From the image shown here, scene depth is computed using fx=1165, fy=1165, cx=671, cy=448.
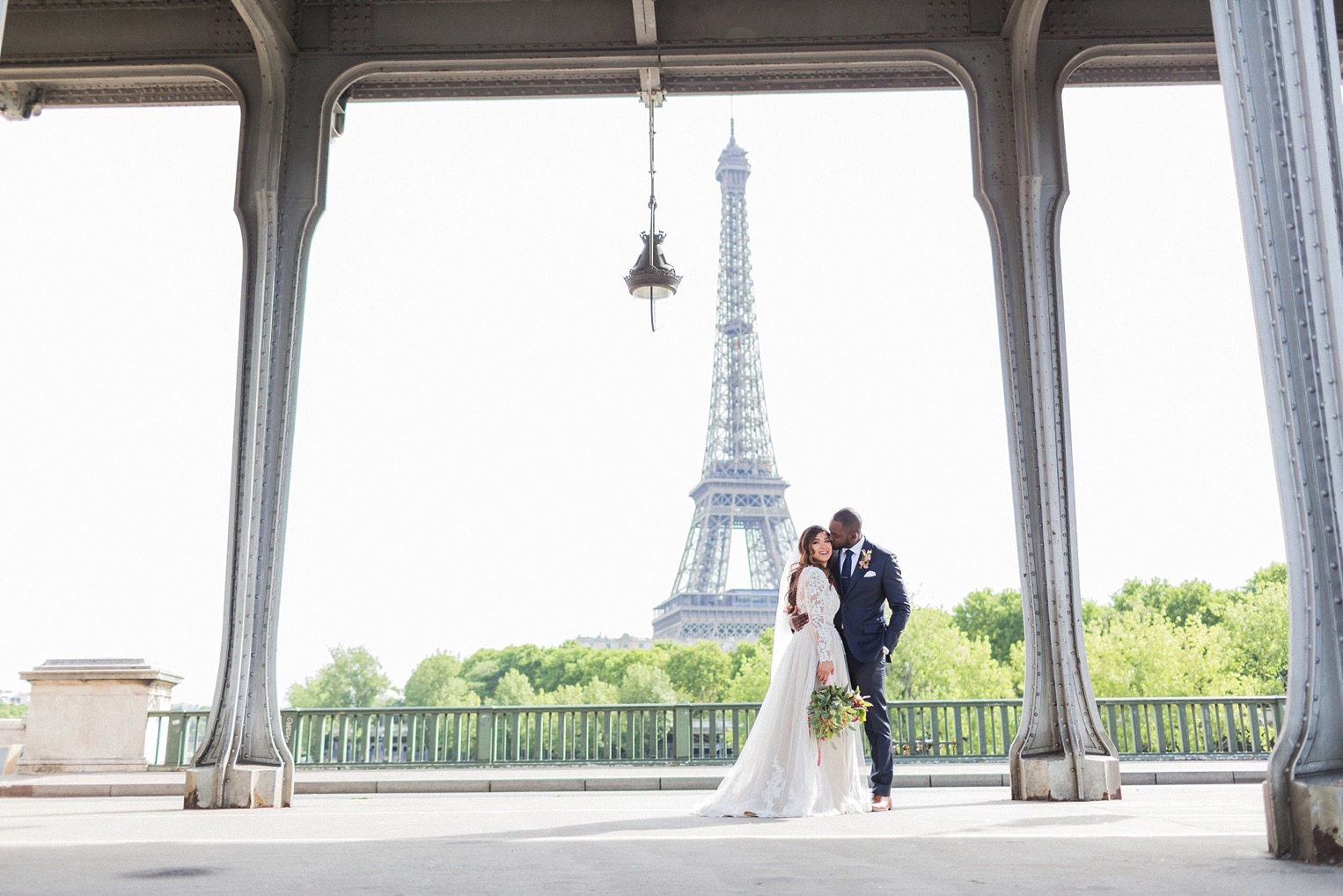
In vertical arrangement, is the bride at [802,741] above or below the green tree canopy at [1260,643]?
below

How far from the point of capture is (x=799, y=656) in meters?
6.79

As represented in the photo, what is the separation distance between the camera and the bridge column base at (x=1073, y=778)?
6988 mm

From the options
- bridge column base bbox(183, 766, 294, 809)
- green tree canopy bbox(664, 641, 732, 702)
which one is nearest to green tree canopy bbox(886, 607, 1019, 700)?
green tree canopy bbox(664, 641, 732, 702)

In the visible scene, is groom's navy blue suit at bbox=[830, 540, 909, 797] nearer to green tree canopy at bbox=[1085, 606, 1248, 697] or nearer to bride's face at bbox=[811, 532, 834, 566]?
bride's face at bbox=[811, 532, 834, 566]

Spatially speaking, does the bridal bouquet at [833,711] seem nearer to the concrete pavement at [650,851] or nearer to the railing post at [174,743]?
the concrete pavement at [650,851]

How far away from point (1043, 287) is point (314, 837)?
544cm

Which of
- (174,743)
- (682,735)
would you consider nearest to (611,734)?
(682,735)

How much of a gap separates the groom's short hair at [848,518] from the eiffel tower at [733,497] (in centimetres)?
5086

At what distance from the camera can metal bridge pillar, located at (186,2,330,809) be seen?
24.0ft

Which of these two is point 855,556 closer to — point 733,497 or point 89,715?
point 89,715

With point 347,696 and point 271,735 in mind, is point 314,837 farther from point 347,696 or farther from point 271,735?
point 347,696

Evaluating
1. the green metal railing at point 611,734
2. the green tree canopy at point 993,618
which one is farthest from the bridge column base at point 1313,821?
the green tree canopy at point 993,618

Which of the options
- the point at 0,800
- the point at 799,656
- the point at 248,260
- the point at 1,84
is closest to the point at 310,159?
the point at 248,260

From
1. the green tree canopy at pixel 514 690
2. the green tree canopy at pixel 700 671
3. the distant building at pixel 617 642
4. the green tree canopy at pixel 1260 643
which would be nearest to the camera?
the green tree canopy at pixel 1260 643
